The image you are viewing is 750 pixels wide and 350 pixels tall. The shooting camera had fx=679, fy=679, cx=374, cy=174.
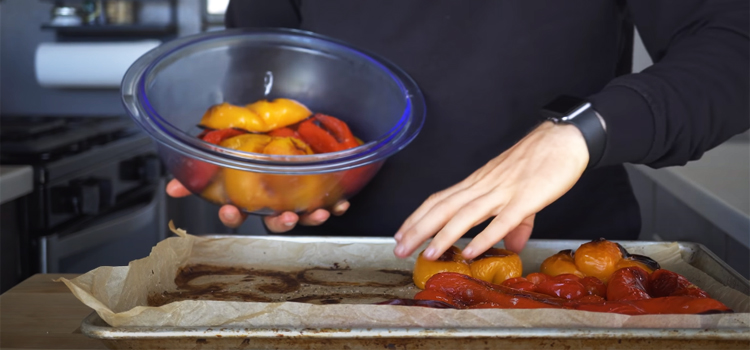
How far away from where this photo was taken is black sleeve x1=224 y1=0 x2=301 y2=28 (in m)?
1.46

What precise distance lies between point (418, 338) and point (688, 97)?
46 cm


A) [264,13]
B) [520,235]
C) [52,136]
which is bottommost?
[52,136]

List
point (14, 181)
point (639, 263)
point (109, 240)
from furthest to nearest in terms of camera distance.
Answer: point (109, 240)
point (14, 181)
point (639, 263)

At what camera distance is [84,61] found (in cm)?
296

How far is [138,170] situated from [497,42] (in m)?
1.59

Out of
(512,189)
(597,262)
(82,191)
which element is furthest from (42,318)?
(82,191)

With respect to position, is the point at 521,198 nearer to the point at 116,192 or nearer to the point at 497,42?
the point at 497,42

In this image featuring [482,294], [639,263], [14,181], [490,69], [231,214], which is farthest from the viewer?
[14,181]

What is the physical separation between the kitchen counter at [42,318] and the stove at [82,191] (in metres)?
0.89

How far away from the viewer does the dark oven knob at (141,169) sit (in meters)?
2.33

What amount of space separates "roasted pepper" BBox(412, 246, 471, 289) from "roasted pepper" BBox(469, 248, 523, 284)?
0.04 ft

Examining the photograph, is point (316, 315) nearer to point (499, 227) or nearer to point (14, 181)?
point (499, 227)

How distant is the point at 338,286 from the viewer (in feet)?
3.08

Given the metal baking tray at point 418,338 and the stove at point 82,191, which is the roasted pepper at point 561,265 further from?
the stove at point 82,191
